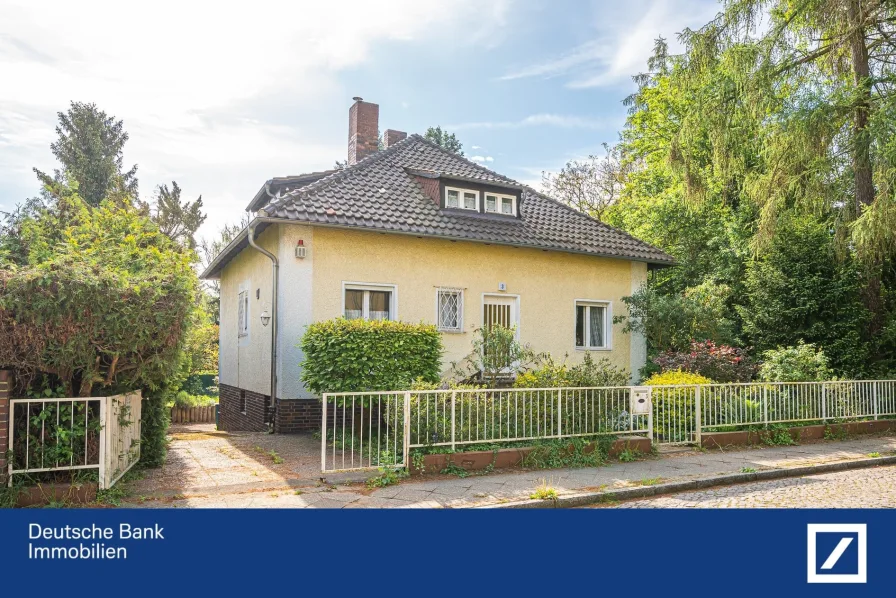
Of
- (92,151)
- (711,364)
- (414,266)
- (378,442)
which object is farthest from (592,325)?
(92,151)

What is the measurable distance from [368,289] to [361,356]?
303 centimetres

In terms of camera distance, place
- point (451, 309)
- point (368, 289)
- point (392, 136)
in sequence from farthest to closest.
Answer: point (392, 136) → point (451, 309) → point (368, 289)

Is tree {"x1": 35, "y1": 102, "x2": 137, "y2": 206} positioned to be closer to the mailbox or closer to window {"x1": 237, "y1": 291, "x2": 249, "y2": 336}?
window {"x1": 237, "y1": 291, "x2": 249, "y2": 336}

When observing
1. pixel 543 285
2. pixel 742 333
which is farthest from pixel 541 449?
pixel 742 333

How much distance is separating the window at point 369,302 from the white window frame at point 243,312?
411cm

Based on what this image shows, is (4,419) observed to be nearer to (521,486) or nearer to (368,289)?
(521,486)

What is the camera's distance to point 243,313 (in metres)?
17.6

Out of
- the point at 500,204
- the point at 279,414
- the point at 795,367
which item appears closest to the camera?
the point at 279,414

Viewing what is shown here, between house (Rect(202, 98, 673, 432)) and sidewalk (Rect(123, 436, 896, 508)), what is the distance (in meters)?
4.97

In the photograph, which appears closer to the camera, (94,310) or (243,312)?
(94,310)

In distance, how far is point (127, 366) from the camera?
782cm

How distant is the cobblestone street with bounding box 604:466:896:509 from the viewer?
7.48m

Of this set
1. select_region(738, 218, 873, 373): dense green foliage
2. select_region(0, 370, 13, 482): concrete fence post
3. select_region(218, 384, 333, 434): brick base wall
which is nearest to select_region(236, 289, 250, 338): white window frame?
select_region(218, 384, 333, 434): brick base wall
